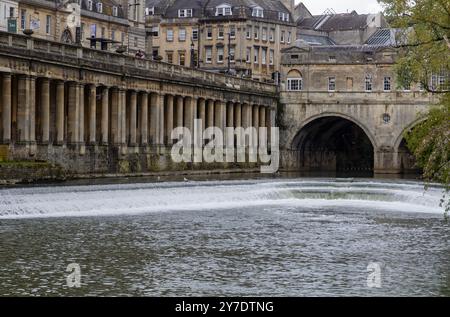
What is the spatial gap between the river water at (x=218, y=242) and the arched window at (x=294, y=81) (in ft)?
167

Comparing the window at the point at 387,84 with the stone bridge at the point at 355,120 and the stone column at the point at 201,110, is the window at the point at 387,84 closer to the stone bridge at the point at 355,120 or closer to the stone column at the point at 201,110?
the stone bridge at the point at 355,120

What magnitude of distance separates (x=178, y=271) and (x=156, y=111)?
188 feet

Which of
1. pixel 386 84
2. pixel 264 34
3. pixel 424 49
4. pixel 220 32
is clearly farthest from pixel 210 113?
pixel 424 49

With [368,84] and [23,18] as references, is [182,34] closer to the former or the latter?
[368,84]

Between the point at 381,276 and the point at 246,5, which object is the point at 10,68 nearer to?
the point at 381,276

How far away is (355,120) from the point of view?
11456 centimetres

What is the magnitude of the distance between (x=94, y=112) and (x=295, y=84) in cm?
4143

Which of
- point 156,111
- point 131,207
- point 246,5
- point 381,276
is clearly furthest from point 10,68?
point 246,5

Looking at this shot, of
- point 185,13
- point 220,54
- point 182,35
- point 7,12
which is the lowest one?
point 220,54

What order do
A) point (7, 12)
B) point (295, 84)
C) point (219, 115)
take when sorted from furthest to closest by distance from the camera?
point (295, 84), point (219, 115), point (7, 12)

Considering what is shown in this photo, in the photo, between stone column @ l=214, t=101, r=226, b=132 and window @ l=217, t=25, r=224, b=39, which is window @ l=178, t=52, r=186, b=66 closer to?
window @ l=217, t=25, r=224, b=39

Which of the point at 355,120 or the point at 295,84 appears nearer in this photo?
the point at 355,120

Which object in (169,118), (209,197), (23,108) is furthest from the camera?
(169,118)

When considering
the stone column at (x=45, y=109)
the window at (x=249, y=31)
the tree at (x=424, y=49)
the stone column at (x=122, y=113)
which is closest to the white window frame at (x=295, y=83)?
the window at (x=249, y=31)
